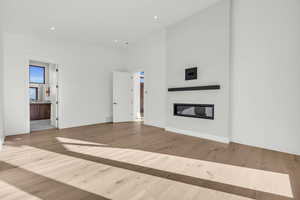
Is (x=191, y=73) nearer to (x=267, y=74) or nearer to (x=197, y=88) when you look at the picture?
(x=197, y=88)

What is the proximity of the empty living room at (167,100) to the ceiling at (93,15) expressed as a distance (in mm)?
29

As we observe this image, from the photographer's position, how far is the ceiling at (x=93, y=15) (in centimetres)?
340

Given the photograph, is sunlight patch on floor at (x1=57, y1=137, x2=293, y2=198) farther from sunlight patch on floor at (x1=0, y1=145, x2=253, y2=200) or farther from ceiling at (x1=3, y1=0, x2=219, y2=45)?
ceiling at (x1=3, y1=0, x2=219, y2=45)

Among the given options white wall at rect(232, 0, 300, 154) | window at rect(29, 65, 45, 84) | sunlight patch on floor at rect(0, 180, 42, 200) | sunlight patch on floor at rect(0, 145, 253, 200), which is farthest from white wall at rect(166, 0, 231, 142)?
window at rect(29, 65, 45, 84)

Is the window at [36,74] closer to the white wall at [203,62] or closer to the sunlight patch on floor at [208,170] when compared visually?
the sunlight patch on floor at [208,170]

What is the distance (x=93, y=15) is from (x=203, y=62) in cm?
312

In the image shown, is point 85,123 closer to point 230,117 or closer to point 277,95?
point 230,117

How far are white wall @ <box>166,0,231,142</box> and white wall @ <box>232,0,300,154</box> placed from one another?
25 cm

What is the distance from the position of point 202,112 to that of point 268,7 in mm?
2617

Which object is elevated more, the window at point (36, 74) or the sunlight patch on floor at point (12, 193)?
the window at point (36, 74)

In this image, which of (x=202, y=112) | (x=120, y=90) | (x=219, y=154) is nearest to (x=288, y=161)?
(x=219, y=154)

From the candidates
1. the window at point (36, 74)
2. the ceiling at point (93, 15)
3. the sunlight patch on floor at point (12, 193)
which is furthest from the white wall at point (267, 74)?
the window at point (36, 74)

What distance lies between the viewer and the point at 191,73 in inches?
165

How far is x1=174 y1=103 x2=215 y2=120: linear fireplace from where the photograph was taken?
382cm
